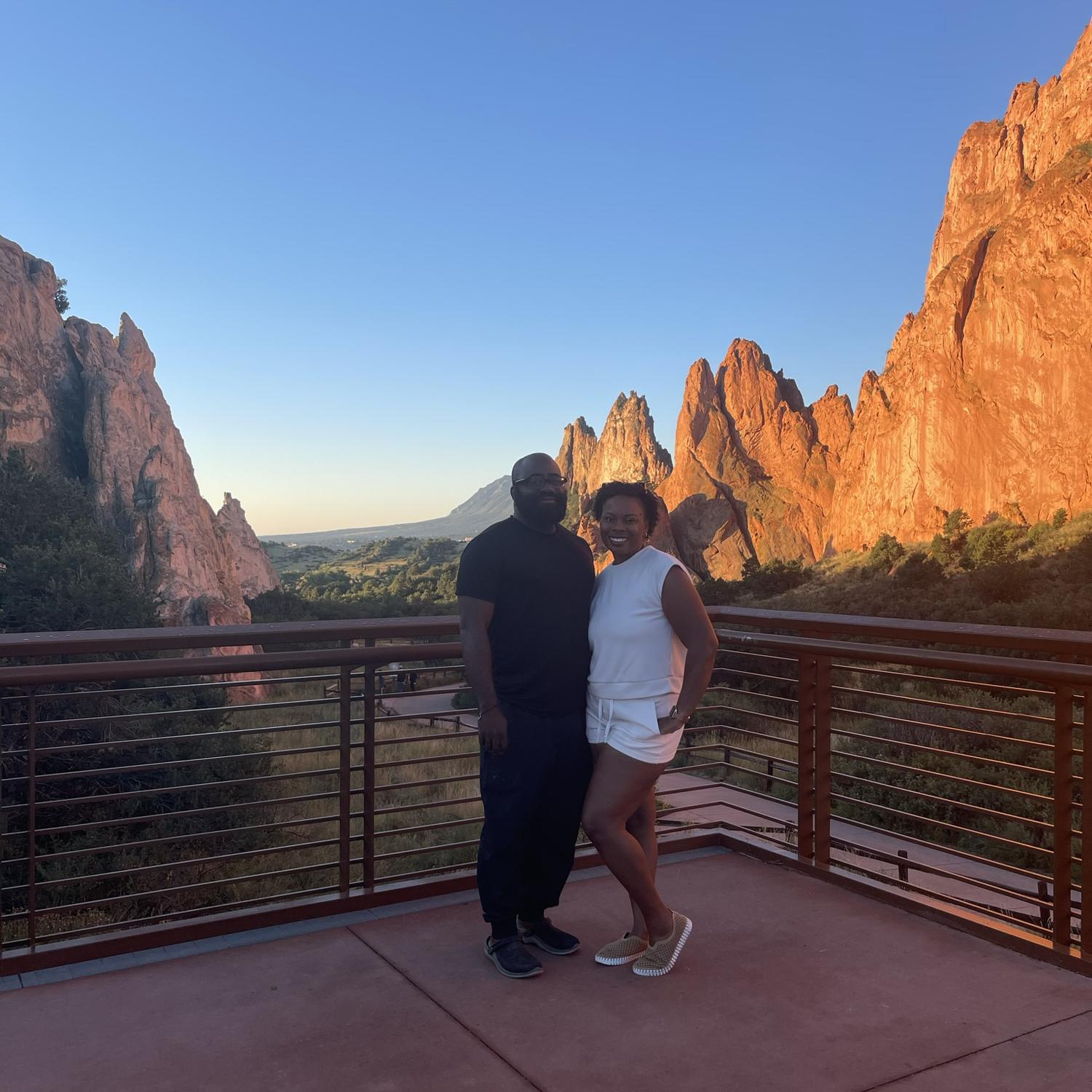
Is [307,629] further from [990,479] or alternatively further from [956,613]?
[990,479]

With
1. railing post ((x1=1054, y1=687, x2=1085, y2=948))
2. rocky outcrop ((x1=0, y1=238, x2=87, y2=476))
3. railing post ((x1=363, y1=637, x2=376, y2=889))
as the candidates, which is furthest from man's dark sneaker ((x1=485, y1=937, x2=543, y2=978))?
rocky outcrop ((x1=0, y1=238, x2=87, y2=476))

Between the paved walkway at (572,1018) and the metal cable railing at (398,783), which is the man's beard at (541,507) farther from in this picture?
the paved walkway at (572,1018)

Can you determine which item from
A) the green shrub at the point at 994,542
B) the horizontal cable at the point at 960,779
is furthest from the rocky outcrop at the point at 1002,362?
the horizontal cable at the point at 960,779

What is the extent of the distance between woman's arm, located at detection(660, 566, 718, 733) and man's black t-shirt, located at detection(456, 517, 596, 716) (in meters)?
0.34

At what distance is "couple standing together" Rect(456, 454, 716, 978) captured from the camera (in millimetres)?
3031

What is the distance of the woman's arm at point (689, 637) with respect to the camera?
296 centimetres

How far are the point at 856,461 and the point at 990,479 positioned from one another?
1756 cm

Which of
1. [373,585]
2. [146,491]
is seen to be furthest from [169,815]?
[373,585]

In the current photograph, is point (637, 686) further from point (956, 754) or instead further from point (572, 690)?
point (956, 754)

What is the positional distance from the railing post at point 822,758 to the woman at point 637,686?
112 cm

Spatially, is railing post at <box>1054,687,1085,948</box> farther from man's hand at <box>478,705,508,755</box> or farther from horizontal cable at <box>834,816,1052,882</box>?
man's hand at <box>478,705,508,755</box>

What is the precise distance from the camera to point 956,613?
2770 centimetres

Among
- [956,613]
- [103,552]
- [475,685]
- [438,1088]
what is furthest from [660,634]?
[956,613]

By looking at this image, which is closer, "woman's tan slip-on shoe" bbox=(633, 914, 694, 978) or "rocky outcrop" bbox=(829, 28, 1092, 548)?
"woman's tan slip-on shoe" bbox=(633, 914, 694, 978)
